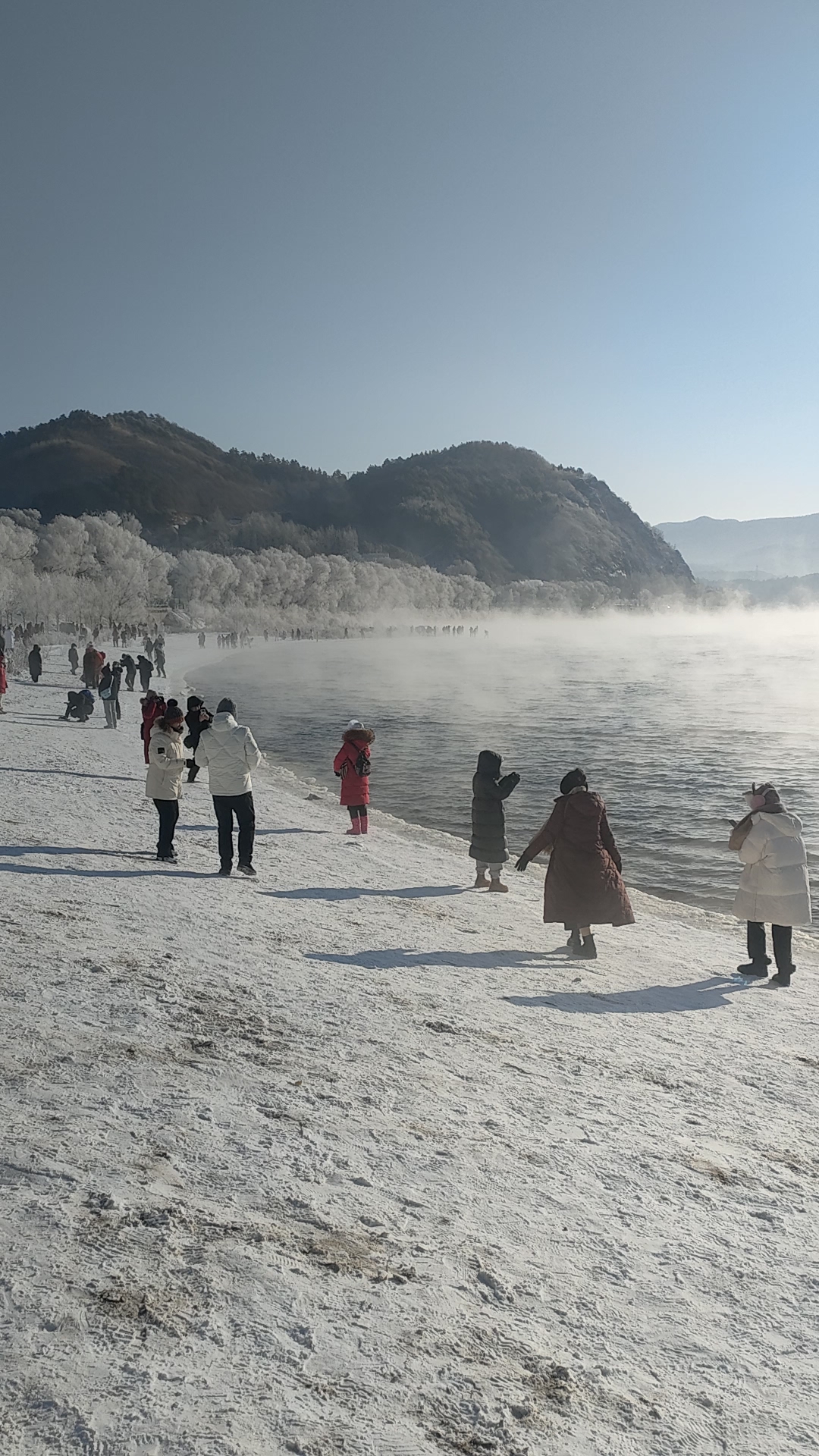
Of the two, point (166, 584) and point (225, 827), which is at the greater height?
point (166, 584)

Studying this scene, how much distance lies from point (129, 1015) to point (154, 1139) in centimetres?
153

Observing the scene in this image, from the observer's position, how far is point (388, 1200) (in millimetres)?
3873

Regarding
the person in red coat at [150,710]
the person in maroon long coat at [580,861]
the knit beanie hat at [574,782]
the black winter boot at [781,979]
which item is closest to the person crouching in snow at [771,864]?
the black winter boot at [781,979]

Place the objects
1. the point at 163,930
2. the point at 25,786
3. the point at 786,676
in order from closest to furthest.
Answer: the point at 163,930
the point at 25,786
the point at 786,676

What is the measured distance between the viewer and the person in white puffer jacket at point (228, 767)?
969 cm

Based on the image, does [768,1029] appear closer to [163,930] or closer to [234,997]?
[234,997]

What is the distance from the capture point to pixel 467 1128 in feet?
15.1

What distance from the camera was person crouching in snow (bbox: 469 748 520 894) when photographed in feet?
34.1

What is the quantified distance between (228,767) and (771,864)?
5.37m

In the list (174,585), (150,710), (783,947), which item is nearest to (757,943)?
(783,947)

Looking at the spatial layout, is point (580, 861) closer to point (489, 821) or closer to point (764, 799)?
point (764, 799)

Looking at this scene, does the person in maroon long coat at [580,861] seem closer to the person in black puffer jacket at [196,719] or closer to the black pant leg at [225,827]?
the black pant leg at [225,827]

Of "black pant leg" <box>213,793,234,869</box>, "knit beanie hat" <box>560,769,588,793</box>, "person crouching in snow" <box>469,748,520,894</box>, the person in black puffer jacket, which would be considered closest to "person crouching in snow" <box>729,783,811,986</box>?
"knit beanie hat" <box>560,769,588,793</box>

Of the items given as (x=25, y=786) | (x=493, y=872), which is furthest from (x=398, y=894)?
(x=25, y=786)
